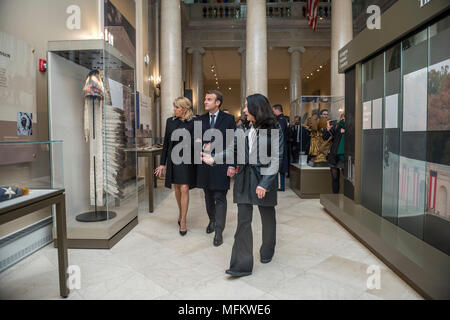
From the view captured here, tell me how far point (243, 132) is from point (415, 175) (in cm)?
185

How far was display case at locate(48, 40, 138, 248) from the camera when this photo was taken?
353 centimetres

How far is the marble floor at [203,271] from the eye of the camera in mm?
2414

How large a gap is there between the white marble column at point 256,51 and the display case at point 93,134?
500 cm

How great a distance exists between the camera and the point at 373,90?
4031mm

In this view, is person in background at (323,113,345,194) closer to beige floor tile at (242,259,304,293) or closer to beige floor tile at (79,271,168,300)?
beige floor tile at (242,259,304,293)

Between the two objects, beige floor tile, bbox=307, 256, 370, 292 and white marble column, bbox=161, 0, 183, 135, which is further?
white marble column, bbox=161, 0, 183, 135

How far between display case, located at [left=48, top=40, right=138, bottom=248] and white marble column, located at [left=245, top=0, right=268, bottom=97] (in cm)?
500

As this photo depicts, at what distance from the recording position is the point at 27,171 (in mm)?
2156

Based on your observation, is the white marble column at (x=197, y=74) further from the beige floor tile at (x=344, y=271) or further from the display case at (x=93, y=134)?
the beige floor tile at (x=344, y=271)

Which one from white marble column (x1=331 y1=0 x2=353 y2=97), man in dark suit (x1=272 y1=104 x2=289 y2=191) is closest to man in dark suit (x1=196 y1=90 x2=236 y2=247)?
man in dark suit (x1=272 y1=104 x2=289 y2=191)

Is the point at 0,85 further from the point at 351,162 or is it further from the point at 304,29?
the point at 304,29

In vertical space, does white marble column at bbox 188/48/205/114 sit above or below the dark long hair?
above

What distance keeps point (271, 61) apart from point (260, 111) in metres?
16.6

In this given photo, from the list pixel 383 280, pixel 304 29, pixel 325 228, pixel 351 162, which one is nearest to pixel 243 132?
pixel 383 280
